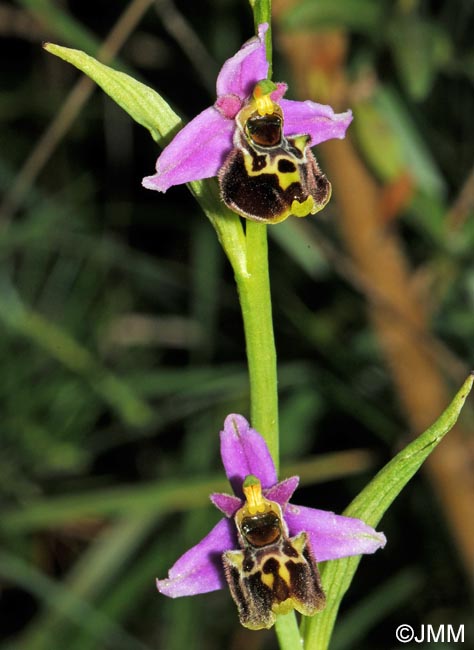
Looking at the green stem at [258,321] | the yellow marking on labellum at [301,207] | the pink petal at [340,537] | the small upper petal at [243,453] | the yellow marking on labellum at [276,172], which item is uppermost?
the yellow marking on labellum at [276,172]

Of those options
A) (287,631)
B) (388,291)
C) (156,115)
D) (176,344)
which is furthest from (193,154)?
(176,344)

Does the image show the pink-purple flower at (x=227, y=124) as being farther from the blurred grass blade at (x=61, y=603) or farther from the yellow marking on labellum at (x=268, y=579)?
the blurred grass blade at (x=61, y=603)

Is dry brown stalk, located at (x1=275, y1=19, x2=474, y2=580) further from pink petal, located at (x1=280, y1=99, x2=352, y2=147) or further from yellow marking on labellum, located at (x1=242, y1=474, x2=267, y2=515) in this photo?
yellow marking on labellum, located at (x1=242, y1=474, x2=267, y2=515)

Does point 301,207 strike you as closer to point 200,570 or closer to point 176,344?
point 200,570

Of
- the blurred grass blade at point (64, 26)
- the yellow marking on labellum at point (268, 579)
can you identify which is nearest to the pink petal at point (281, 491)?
the yellow marking on labellum at point (268, 579)

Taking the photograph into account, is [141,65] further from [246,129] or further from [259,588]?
[259,588]

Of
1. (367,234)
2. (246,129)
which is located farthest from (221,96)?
(367,234)

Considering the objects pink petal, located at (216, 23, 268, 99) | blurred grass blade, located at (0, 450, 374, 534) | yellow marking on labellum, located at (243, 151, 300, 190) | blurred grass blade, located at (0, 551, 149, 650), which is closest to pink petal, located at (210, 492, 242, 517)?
yellow marking on labellum, located at (243, 151, 300, 190)
